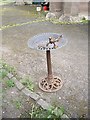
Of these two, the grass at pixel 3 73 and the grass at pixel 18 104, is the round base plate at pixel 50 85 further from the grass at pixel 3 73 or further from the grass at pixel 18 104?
the grass at pixel 3 73

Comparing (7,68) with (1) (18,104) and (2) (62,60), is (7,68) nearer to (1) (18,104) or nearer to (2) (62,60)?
(1) (18,104)

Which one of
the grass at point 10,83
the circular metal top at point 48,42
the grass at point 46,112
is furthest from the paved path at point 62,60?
the circular metal top at point 48,42

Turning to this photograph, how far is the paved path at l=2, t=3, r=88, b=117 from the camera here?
4.11 m

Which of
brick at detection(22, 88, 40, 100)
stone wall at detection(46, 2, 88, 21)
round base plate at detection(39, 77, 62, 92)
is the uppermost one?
stone wall at detection(46, 2, 88, 21)

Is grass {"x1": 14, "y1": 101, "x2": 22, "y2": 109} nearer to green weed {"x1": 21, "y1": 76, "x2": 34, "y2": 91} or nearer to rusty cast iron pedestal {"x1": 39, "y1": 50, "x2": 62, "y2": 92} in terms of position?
green weed {"x1": 21, "y1": 76, "x2": 34, "y2": 91}

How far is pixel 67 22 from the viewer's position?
8.17 metres

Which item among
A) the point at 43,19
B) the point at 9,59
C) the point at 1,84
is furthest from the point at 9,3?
the point at 1,84

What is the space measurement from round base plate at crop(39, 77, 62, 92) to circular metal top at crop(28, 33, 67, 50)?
2.87 ft

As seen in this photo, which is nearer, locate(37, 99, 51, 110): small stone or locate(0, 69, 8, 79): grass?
locate(37, 99, 51, 110): small stone

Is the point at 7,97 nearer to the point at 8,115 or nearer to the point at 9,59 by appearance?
the point at 8,115

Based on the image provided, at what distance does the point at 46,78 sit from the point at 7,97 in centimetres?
102

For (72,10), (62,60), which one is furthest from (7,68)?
(72,10)

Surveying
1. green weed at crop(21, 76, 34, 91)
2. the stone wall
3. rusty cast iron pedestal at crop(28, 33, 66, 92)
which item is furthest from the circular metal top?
the stone wall

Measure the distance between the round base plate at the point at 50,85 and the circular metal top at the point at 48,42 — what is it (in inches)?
34.5
